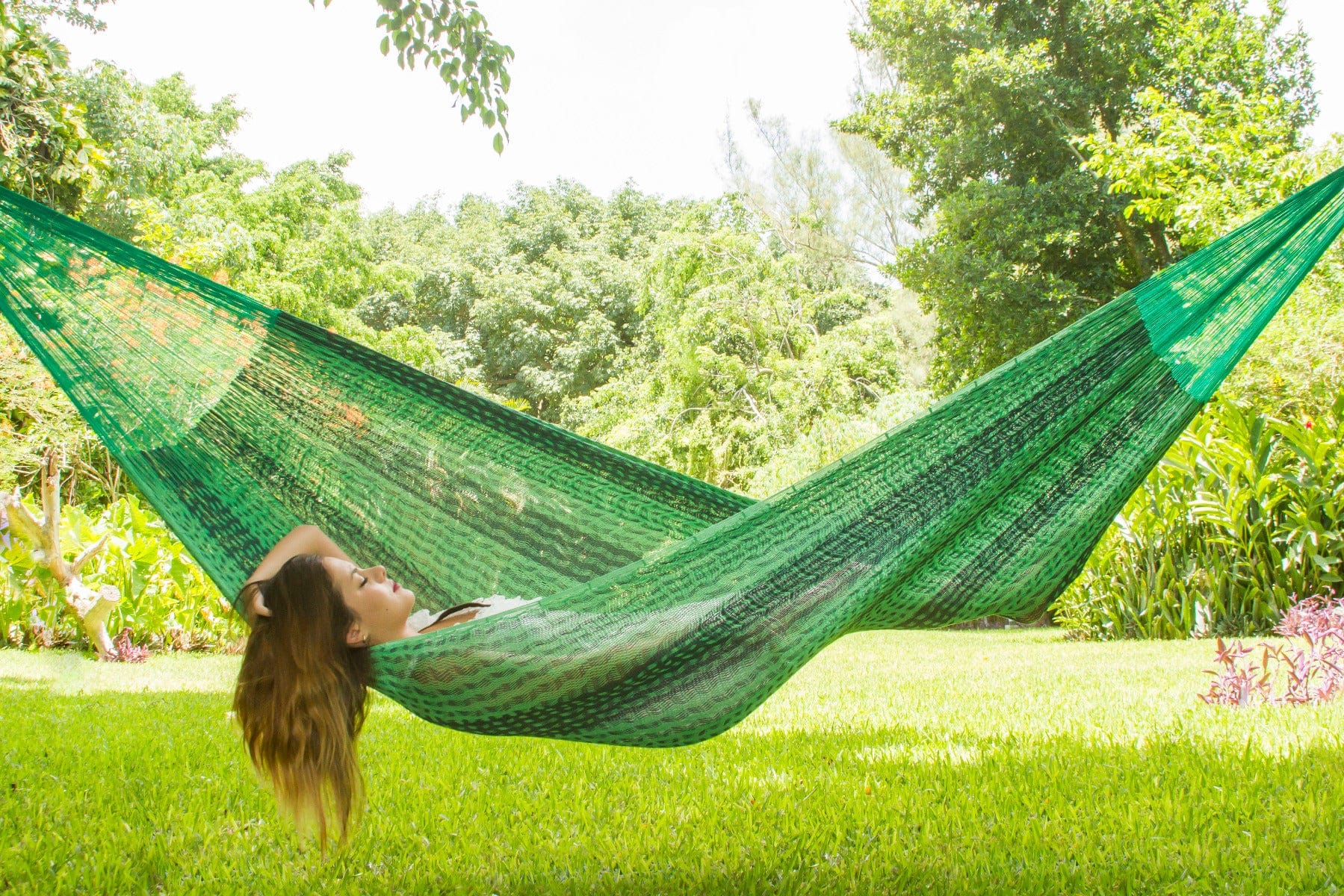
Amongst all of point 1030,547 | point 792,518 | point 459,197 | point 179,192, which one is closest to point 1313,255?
point 1030,547

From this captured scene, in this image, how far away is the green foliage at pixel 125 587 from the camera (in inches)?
168

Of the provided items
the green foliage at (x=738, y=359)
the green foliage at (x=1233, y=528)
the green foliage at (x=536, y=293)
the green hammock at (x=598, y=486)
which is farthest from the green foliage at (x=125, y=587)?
the green foliage at (x=536, y=293)

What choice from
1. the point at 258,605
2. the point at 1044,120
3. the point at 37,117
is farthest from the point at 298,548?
the point at 1044,120

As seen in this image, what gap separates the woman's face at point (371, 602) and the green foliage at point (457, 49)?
149 cm

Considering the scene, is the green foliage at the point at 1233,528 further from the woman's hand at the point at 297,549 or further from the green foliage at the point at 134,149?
the green foliage at the point at 134,149

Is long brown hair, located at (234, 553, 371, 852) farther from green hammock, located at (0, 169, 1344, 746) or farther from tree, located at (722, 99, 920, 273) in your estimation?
tree, located at (722, 99, 920, 273)

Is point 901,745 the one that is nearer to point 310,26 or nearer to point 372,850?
point 372,850

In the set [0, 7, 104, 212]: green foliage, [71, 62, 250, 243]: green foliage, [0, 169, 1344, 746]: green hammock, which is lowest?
[0, 169, 1344, 746]: green hammock

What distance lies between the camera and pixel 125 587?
169 inches

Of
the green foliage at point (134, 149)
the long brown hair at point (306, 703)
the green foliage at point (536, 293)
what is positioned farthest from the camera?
the green foliage at point (536, 293)

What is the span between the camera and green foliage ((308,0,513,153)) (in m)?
2.62

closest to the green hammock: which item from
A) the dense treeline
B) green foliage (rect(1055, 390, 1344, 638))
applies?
the dense treeline

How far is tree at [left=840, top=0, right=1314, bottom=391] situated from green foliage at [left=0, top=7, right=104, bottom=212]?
615 centimetres

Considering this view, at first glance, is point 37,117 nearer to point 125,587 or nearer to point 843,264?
point 125,587
